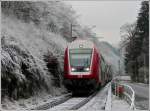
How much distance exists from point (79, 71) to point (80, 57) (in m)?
1.04

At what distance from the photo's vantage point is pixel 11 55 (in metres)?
22.0

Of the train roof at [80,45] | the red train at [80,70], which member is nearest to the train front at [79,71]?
the red train at [80,70]

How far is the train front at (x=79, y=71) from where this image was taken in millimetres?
29141

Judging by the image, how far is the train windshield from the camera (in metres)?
29.4

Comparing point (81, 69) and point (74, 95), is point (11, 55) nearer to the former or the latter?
point (81, 69)

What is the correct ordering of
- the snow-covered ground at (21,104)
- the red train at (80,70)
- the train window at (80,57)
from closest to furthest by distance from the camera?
the snow-covered ground at (21,104) → the red train at (80,70) → the train window at (80,57)

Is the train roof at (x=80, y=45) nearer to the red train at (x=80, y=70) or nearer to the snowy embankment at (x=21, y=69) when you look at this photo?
the red train at (x=80, y=70)

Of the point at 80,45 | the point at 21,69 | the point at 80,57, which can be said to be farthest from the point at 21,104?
the point at 80,45

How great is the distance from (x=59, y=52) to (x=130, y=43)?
56.2 metres

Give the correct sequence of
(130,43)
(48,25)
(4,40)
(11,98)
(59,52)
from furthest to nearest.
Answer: (130,43)
(48,25)
(59,52)
(4,40)
(11,98)

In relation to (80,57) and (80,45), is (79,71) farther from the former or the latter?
(80,45)

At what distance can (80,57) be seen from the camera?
29.7 m

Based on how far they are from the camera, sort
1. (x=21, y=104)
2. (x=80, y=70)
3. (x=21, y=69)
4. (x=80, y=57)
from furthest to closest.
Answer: (x=80, y=57) → (x=80, y=70) → (x=21, y=69) → (x=21, y=104)

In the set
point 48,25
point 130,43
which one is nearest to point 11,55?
point 48,25
